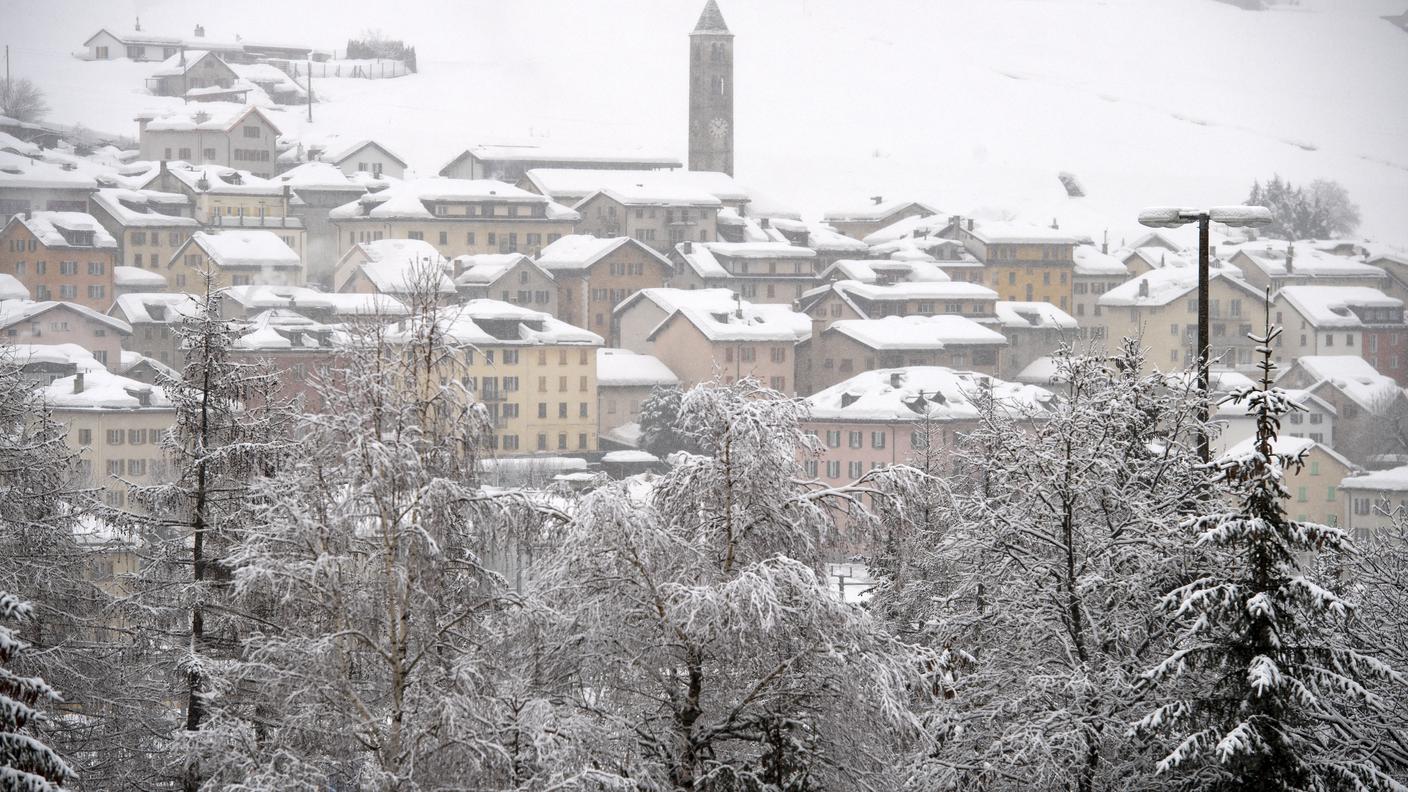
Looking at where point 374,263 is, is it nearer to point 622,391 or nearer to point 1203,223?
point 622,391

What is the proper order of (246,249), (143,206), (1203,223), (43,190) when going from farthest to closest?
1. (43,190)
2. (143,206)
3. (246,249)
4. (1203,223)

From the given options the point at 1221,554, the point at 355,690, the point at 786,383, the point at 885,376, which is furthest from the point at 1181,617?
the point at 786,383

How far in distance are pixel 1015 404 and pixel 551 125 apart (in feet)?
505

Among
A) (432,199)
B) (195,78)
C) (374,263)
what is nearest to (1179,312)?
(432,199)

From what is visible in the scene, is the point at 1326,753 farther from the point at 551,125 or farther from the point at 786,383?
the point at 551,125

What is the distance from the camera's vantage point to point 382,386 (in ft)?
32.8

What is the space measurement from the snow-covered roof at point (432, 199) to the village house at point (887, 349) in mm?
19013

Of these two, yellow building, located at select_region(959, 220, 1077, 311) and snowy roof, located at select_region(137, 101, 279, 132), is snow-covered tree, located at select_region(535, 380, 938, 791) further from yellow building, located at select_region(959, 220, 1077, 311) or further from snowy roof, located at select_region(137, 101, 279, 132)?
snowy roof, located at select_region(137, 101, 279, 132)

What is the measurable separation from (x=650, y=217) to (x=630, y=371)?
20524mm

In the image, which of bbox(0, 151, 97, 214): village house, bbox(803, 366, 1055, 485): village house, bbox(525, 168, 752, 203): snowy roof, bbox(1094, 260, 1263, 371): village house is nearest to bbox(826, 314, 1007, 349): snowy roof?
bbox(803, 366, 1055, 485): village house

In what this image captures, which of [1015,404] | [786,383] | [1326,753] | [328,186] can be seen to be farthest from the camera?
[328,186]

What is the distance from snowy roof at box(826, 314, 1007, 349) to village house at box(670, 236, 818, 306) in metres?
7.79

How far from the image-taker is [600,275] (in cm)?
8819

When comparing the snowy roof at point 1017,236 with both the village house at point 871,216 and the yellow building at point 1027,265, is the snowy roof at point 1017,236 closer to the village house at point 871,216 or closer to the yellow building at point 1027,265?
the yellow building at point 1027,265
